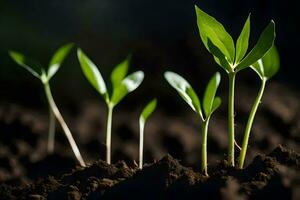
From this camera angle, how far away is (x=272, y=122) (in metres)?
2.19

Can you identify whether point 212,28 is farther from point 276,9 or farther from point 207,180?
point 276,9

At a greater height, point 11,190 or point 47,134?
point 11,190

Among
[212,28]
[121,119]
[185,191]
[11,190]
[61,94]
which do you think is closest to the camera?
[185,191]

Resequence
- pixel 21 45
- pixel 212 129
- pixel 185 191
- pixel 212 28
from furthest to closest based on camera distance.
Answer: pixel 21 45
pixel 212 129
pixel 212 28
pixel 185 191

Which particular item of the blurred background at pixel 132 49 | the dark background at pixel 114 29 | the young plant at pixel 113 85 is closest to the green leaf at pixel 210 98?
the young plant at pixel 113 85

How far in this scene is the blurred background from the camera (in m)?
2.41

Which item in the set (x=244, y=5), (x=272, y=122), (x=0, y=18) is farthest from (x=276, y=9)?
(x=0, y=18)

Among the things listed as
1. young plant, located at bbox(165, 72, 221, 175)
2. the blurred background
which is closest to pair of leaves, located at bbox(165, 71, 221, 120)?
young plant, located at bbox(165, 72, 221, 175)

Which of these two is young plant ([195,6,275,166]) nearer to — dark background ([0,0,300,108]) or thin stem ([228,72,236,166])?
thin stem ([228,72,236,166])

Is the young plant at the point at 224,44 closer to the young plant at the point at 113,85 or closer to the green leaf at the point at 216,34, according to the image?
the green leaf at the point at 216,34

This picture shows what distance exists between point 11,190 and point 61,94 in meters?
1.32

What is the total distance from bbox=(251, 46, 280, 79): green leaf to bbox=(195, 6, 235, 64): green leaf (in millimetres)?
152

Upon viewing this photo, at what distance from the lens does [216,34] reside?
1204 mm

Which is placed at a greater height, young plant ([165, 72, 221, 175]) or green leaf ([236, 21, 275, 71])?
green leaf ([236, 21, 275, 71])
